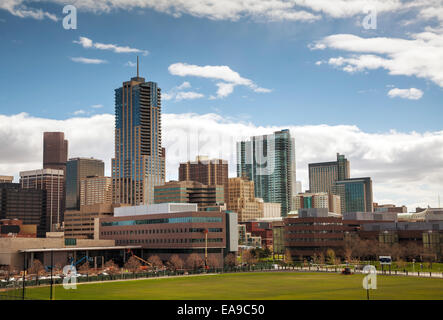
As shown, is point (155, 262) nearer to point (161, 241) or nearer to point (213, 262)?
point (161, 241)

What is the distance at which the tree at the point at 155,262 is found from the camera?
561 ft

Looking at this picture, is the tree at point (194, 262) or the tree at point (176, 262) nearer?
the tree at point (194, 262)

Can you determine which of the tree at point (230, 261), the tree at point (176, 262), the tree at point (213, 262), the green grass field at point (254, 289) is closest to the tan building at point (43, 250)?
the tree at point (176, 262)

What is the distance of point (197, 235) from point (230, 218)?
14.3 metres

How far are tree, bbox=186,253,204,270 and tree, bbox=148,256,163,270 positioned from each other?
9.01 metres

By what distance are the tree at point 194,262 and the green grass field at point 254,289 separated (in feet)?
131

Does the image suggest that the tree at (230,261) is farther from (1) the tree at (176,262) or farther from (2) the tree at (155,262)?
(2) the tree at (155,262)

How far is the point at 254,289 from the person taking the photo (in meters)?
106

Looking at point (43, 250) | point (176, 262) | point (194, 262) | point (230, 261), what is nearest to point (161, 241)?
point (176, 262)

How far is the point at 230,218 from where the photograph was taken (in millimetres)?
186250

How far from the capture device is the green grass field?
92.3m

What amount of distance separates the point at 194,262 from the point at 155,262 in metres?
12.0
